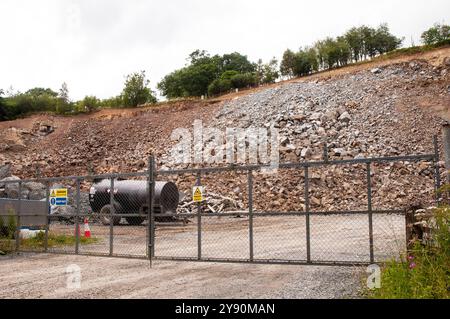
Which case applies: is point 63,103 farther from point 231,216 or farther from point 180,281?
point 180,281

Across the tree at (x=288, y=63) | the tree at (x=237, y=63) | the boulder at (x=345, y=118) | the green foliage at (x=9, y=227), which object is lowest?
the green foliage at (x=9, y=227)

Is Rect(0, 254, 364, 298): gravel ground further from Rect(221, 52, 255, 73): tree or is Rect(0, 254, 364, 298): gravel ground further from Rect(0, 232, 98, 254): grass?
Rect(221, 52, 255, 73): tree

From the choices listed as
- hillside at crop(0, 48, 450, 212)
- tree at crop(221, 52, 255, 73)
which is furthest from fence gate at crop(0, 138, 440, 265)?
tree at crop(221, 52, 255, 73)

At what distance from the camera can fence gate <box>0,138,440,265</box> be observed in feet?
34.2

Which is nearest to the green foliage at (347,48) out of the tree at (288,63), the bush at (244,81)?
the tree at (288,63)

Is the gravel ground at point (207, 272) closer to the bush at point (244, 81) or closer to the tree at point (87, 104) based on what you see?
the tree at point (87, 104)

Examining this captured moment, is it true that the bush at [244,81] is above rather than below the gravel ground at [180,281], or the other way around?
above

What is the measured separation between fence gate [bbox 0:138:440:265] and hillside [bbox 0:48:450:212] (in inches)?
14.4

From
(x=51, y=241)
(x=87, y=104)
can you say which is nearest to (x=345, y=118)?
(x=51, y=241)

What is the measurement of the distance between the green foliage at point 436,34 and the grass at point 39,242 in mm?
41850

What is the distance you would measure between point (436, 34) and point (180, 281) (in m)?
46.6

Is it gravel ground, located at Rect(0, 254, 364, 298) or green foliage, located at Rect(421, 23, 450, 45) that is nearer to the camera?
gravel ground, located at Rect(0, 254, 364, 298)

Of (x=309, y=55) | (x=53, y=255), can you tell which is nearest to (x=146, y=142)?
(x=309, y=55)

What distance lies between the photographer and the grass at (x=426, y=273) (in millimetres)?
5832
